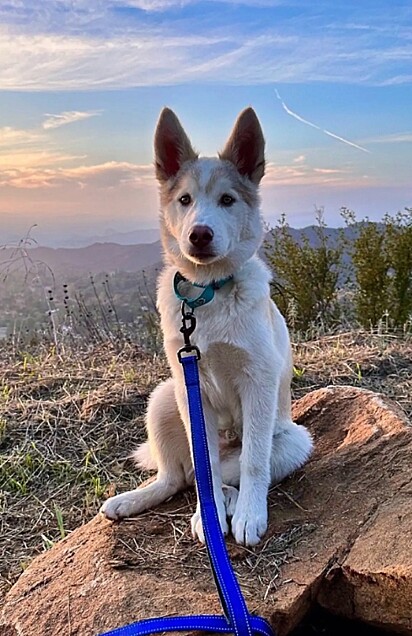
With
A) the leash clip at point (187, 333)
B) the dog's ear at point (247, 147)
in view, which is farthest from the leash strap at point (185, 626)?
the dog's ear at point (247, 147)

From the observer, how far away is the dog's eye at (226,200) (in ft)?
8.98

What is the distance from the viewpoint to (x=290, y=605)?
2109 millimetres

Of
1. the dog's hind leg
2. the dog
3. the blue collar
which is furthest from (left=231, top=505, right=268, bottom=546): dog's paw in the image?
the blue collar

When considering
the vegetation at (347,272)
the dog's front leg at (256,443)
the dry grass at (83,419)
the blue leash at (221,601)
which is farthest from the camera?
the vegetation at (347,272)

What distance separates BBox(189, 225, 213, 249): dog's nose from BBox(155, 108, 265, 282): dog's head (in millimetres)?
54

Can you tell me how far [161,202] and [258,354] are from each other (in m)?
0.82

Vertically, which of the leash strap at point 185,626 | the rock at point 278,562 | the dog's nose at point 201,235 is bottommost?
the rock at point 278,562

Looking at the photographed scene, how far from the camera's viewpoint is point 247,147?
2.85 meters

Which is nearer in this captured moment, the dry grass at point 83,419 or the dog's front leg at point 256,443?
the dog's front leg at point 256,443

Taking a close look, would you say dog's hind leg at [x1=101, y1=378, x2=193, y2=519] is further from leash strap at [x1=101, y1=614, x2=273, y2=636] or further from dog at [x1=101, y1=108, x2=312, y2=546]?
leash strap at [x1=101, y1=614, x2=273, y2=636]

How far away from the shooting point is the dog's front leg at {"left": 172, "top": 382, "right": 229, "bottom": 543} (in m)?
2.52

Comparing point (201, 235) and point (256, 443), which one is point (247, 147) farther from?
point (256, 443)

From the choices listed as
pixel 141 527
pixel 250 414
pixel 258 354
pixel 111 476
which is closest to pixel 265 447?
pixel 250 414

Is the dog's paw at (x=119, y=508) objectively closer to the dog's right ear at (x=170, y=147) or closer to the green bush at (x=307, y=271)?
the dog's right ear at (x=170, y=147)
